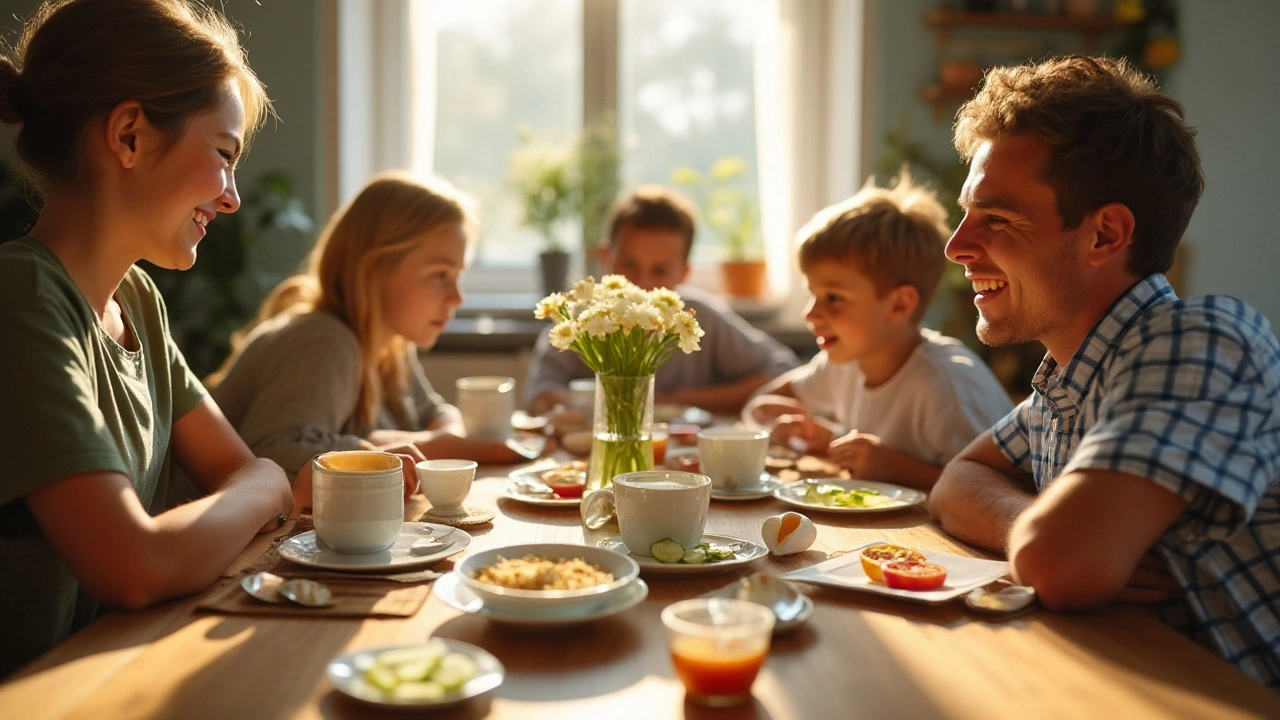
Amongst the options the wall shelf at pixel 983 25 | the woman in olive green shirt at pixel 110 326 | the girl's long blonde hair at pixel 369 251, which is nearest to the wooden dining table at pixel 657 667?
the woman in olive green shirt at pixel 110 326

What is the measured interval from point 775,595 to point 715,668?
24cm

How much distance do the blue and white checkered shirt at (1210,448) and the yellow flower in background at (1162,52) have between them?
3.09 m

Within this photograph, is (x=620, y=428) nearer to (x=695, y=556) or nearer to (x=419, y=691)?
(x=695, y=556)

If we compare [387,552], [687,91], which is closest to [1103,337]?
[387,552]

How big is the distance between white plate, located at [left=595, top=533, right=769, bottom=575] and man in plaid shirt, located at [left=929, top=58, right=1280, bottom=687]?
31 centimetres

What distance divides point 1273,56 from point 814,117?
5.42 feet

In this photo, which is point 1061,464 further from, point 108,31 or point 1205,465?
point 108,31

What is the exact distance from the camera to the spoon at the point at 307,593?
1161mm

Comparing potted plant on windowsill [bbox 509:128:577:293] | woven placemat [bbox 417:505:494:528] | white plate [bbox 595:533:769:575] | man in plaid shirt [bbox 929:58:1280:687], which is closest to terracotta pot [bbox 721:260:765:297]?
potted plant on windowsill [bbox 509:128:577:293]

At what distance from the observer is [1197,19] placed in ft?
13.1

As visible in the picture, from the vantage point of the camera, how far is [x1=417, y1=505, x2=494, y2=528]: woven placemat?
1.52m

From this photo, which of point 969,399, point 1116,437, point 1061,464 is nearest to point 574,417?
point 969,399

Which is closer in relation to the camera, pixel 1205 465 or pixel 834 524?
pixel 1205 465

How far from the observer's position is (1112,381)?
1.29 m
